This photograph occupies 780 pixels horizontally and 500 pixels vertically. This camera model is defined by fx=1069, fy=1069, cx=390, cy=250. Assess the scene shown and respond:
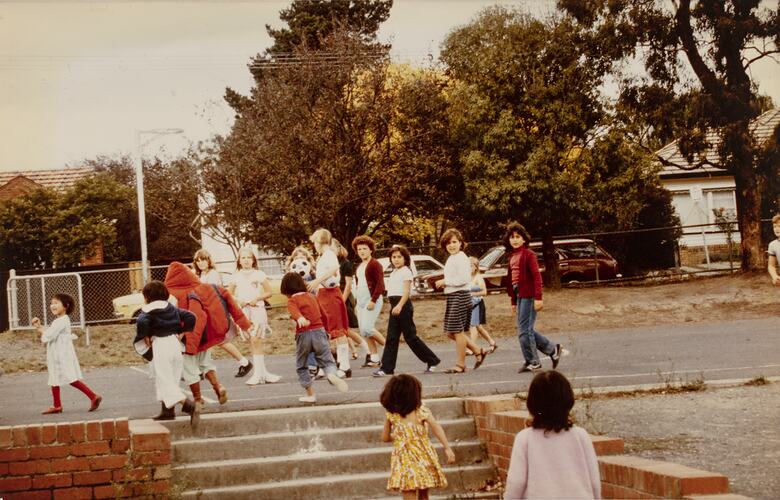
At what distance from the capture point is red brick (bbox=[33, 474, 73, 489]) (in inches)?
293

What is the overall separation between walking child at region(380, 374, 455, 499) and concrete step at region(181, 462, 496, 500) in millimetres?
957

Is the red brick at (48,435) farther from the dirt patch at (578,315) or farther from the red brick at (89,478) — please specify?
the dirt patch at (578,315)

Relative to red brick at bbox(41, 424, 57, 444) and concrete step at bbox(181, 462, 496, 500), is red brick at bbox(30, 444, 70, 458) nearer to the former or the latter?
red brick at bbox(41, 424, 57, 444)

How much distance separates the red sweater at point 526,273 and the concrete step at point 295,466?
3.61 meters

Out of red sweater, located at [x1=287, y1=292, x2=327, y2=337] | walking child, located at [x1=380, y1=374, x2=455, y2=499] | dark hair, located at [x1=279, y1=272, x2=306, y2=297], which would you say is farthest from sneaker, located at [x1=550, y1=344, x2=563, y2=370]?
walking child, located at [x1=380, y1=374, x2=455, y2=499]

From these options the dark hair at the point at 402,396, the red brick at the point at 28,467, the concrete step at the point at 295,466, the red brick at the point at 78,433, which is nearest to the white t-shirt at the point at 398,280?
the concrete step at the point at 295,466

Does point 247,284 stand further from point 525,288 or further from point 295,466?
point 295,466

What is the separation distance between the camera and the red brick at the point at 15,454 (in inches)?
292

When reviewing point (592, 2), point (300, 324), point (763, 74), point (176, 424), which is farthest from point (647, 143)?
point (176, 424)

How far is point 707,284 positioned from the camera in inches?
974

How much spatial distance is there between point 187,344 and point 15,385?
6433 mm

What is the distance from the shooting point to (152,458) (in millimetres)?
7676

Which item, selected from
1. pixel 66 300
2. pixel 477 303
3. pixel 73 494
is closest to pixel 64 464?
pixel 73 494

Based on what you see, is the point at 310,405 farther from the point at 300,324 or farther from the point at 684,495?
the point at 684,495
